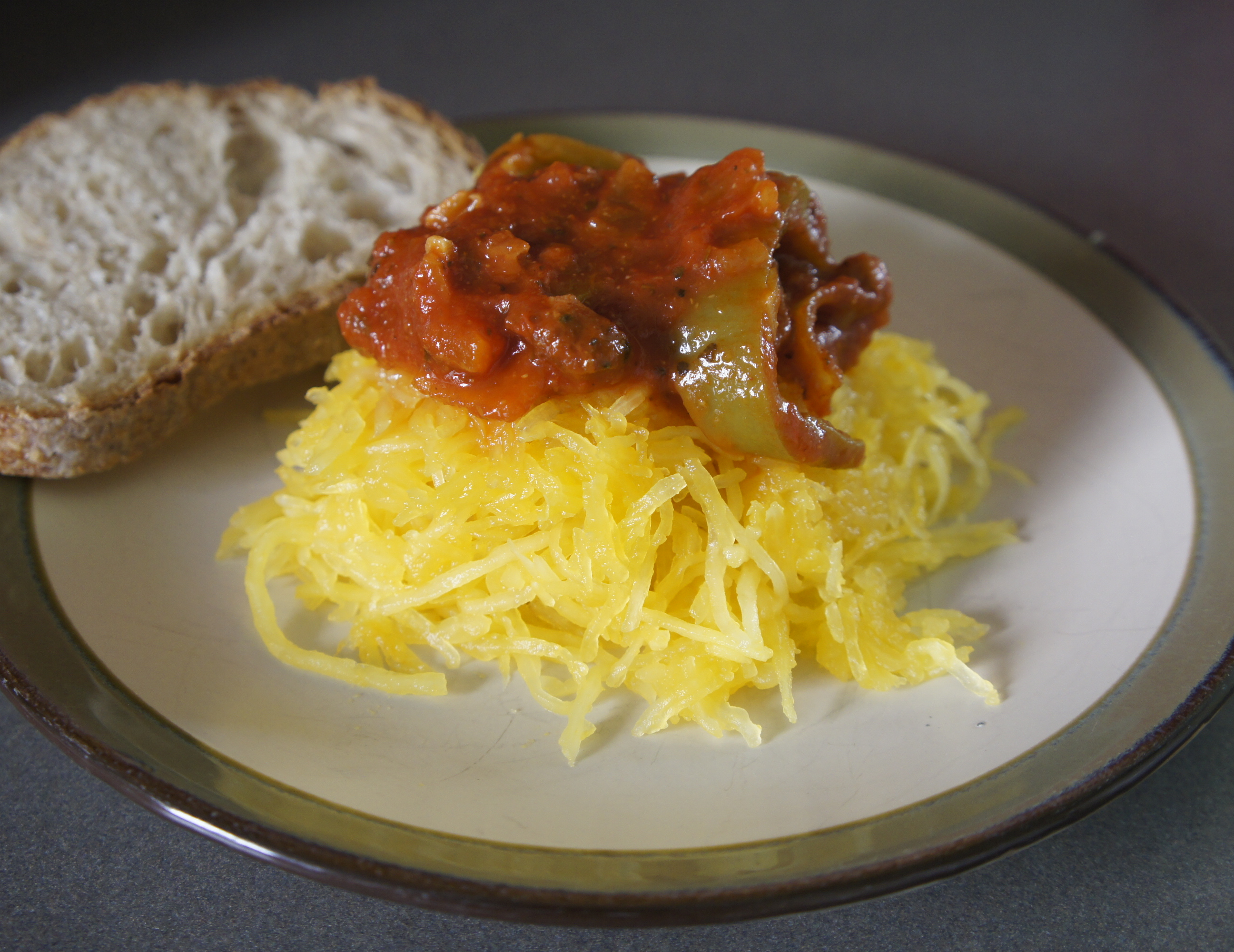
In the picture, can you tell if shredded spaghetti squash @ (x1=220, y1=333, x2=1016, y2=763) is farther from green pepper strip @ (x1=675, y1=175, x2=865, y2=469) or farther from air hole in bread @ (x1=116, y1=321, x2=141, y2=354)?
air hole in bread @ (x1=116, y1=321, x2=141, y2=354)

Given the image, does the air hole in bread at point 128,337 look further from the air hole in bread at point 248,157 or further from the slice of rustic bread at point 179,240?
the air hole in bread at point 248,157

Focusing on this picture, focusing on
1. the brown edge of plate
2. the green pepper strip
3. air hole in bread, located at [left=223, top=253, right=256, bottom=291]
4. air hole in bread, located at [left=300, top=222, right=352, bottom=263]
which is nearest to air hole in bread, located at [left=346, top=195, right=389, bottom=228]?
air hole in bread, located at [left=300, top=222, right=352, bottom=263]

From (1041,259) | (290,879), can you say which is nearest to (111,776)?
(290,879)

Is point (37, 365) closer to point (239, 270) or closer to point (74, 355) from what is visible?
point (74, 355)

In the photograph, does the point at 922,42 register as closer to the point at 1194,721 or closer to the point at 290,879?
the point at 1194,721

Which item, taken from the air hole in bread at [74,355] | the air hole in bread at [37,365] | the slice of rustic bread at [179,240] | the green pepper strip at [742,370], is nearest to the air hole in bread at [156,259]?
the slice of rustic bread at [179,240]

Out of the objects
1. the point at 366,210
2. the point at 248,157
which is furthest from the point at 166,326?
the point at 248,157
